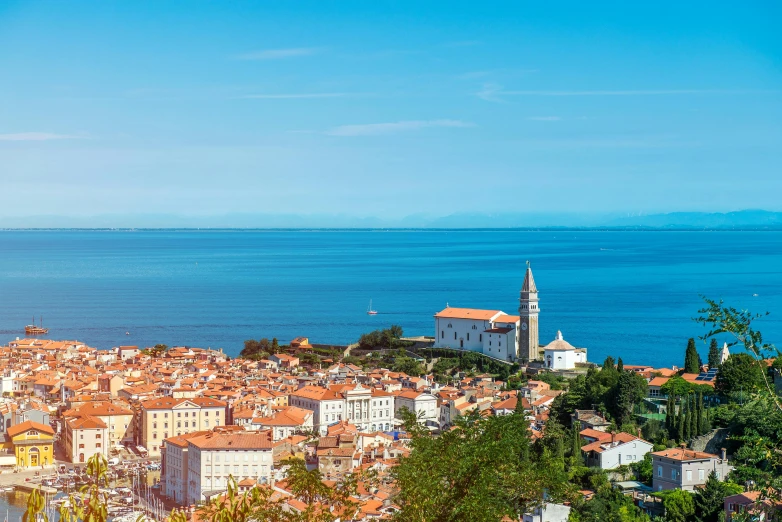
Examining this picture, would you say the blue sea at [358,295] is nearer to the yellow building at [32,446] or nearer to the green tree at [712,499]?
the yellow building at [32,446]

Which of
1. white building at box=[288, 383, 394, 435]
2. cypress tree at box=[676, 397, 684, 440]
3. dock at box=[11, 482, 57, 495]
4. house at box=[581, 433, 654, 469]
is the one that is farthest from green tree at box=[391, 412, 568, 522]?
white building at box=[288, 383, 394, 435]

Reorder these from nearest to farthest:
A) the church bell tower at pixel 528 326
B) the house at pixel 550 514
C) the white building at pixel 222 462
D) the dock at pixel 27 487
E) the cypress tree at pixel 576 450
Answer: the house at pixel 550 514 < the cypress tree at pixel 576 450 < the white building at pixel 222 462 < the dock at pixel 27 487 < the church bell tower at pixel 528 326

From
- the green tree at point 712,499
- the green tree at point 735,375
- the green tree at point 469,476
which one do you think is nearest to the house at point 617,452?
the green tree at point 712,499

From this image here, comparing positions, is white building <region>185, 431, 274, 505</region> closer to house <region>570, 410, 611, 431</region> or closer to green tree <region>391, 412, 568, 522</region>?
house <region>570, 410, 611, 431</region>

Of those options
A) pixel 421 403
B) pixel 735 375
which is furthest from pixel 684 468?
pixel 421 403

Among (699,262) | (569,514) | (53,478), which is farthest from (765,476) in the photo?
(699,262)

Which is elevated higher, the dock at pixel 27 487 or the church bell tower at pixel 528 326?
the church bell tower at pixel 528 326
